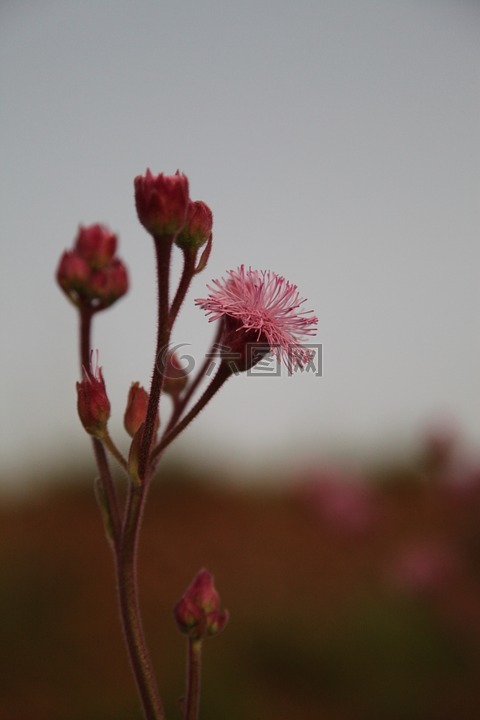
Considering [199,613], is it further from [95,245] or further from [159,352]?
[95,245]

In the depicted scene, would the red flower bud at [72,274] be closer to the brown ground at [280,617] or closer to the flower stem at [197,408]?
the flower stem at [197,408]

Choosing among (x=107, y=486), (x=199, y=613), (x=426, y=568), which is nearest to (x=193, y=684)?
(x=199, y=613)

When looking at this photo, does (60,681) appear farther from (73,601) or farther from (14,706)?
(73,601)

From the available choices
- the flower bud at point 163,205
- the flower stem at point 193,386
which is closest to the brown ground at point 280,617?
the flower stem at point 193,386

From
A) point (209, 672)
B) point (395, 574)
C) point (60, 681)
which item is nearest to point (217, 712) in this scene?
point (209, 672)

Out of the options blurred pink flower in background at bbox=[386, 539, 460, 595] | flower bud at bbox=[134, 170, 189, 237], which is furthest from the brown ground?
flower bud at bbox=[134, 170, 189, 237]

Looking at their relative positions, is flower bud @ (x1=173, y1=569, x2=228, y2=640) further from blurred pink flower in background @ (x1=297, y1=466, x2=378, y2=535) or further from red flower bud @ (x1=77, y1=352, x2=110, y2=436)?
blurred pink flower in background @ (x1=297, y1=466, x2=378, y2=535)
